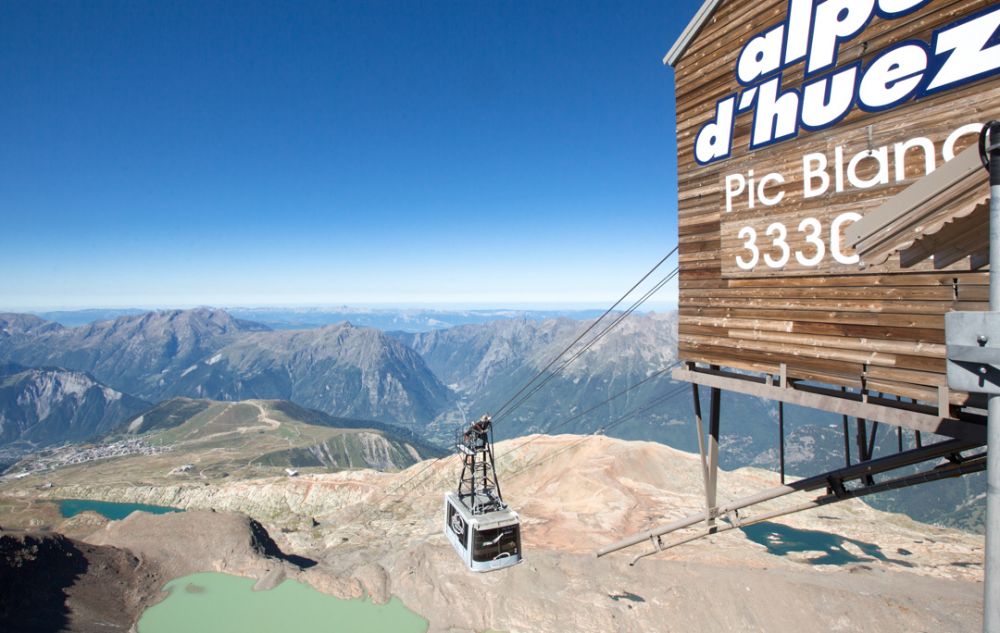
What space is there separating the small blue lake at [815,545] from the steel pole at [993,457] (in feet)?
114

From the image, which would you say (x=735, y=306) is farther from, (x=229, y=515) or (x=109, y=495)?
(x=109, y=495)

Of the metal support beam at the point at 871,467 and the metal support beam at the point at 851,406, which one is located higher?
the metal support beam at the point at 851,406

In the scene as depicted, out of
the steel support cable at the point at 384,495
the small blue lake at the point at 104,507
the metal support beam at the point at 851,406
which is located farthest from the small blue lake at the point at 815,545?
the small blue lake at the point at 104,507

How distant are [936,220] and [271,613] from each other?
3131 cm

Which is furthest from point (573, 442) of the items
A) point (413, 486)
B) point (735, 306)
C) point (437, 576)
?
point (735, 306)

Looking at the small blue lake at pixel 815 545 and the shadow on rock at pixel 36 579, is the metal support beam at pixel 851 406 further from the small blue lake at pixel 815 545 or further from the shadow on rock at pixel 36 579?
the shadow on rock at pixel 36 579

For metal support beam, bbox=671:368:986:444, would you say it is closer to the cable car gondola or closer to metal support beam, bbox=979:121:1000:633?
metal support beam, bbox=979:121:1000:633

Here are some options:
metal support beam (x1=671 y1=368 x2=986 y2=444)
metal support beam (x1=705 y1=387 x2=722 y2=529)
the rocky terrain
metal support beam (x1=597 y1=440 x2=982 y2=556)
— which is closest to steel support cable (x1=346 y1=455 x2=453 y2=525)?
the rocky terrain

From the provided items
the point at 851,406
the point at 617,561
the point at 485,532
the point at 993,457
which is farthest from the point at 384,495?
the point at 993,457

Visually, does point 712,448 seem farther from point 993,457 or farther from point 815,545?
point 815,545

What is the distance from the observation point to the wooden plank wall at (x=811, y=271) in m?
8.70

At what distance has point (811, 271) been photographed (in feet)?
34.9

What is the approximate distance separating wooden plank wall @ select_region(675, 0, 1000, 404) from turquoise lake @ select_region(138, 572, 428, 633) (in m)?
22.5

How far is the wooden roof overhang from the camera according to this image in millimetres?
4617
